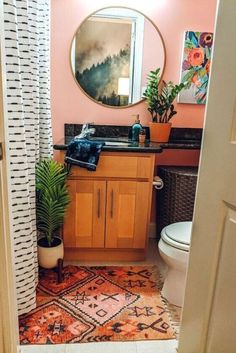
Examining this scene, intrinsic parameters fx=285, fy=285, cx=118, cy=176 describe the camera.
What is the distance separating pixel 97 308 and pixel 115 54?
75.2 inches

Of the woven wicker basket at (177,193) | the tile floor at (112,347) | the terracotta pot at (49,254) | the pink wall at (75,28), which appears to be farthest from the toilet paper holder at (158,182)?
the tile floor at (112,347)

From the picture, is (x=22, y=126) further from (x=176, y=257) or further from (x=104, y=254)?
(x=104, y=254)

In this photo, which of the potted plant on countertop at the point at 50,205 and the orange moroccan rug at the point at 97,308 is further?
the potted plant on countertop at the point at 50,205

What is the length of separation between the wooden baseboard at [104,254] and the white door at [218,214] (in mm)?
1089

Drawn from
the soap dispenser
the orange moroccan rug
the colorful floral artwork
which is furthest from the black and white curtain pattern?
the colorful floral artwork

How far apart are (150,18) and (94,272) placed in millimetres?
2041

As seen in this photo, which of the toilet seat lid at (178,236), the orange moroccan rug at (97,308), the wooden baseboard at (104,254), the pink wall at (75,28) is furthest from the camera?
the pink wall at (75,28)

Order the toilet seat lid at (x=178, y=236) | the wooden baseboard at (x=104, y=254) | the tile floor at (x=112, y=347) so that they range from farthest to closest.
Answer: the wooden baseboard at (x=104, y=254) → the toilet seat lid at (x=178, y=236) → the tile floor at (x=112, y=347)

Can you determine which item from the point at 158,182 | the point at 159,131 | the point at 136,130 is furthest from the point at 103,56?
the point at 158,182

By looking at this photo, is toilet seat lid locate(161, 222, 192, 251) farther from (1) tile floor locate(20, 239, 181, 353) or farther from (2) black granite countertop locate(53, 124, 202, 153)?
(2) black granite countertop locate(53, 124, 202, 153)

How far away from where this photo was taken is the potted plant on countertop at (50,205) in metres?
1.78

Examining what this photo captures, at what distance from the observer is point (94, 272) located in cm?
205

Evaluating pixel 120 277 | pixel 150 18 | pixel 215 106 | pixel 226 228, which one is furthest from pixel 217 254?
pixel 150 18

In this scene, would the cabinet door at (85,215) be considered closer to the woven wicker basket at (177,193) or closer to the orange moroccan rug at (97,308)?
the orange moroccan rug at (97,308)
